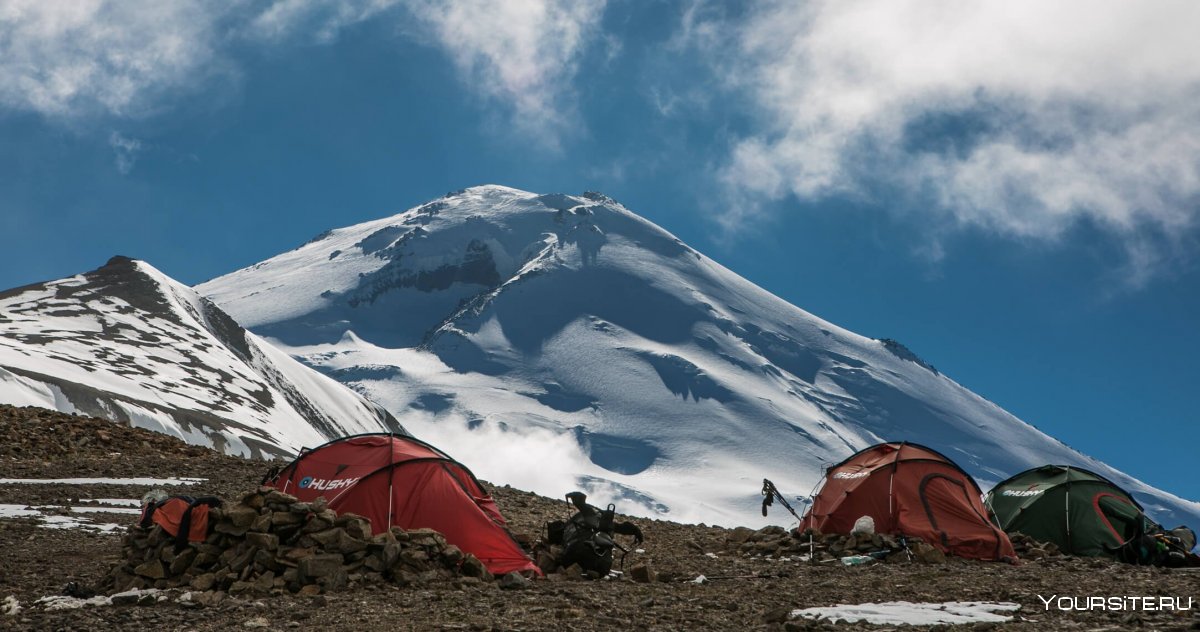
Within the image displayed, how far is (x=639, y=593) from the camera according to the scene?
46.0ft

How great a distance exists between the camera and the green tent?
70.1ft

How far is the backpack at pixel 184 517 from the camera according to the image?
1409 centimetres

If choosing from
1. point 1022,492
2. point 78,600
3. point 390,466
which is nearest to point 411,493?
point 390,466

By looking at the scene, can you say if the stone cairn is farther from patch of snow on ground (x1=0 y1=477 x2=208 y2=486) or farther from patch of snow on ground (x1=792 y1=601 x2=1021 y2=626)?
patch of snow on ground (x1=0 y1=477 x2=208 y2=486)

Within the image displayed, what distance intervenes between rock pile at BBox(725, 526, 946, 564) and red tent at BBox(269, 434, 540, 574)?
5.59m

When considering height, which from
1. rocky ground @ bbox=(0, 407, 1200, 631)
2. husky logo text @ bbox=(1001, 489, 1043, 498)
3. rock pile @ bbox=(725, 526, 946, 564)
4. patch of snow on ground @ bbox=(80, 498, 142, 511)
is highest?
husky logo text @ bbox=(1001, 489, 1043, 498)

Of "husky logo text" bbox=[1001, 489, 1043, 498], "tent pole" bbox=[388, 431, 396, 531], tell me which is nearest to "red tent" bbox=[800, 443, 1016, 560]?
"husky logo text" bbox=[1001, 489, 1043, 498]

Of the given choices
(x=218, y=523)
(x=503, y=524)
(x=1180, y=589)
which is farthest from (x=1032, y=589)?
(x=218, y=523)

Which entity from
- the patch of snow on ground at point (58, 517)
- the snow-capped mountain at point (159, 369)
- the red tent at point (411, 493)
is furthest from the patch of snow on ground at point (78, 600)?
the snow-capped mountain at point (159, 369)

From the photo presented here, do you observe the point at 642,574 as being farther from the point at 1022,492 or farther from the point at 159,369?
the point at 159,369

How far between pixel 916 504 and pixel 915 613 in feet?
26.9

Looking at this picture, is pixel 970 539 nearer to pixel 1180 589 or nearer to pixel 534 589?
pixel 1180 589

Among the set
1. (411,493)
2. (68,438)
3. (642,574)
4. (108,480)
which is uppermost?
(68,438)

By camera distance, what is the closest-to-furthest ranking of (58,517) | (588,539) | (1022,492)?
(588,539) → (58,517) → (1022,492)
